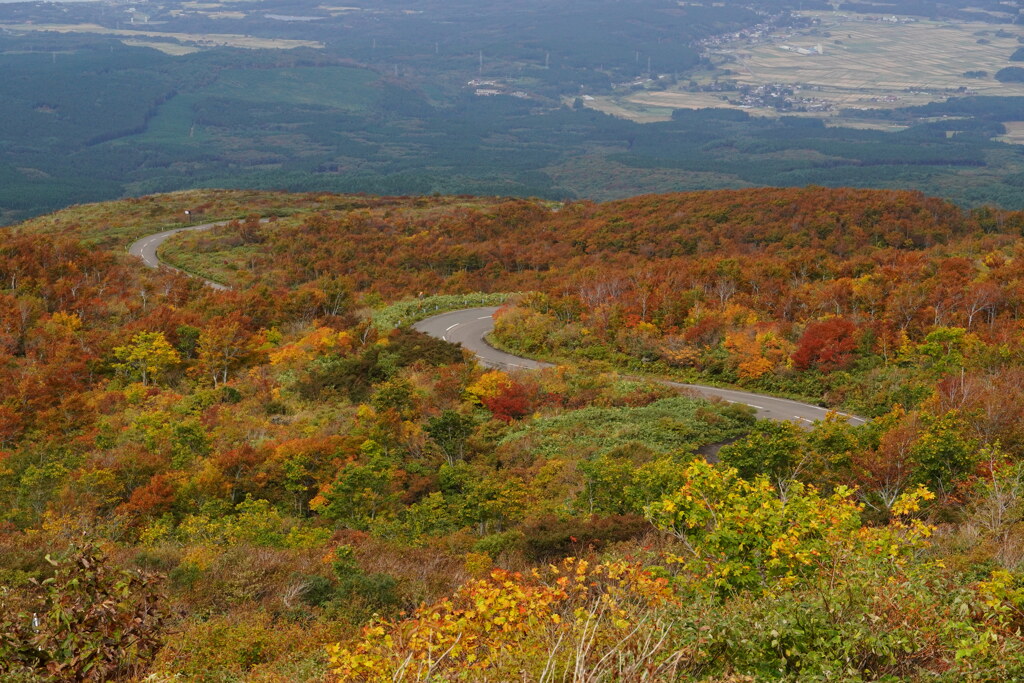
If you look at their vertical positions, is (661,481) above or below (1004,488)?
below

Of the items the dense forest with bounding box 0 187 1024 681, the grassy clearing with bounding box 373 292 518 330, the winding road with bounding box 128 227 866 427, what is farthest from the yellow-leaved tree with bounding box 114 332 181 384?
the winding road with bounding box 128 227 866 427

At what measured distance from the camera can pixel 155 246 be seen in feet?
203

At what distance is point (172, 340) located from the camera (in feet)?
108

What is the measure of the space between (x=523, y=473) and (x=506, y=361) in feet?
39.2

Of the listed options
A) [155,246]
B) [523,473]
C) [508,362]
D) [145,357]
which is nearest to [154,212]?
[155,246]

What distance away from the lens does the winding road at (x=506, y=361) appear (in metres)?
25.1

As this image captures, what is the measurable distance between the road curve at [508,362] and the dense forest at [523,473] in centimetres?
106

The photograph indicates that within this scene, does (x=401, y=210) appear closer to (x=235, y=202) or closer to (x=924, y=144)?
(x=235, y=202)

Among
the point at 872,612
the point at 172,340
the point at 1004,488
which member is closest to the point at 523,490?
the point at 1004,488

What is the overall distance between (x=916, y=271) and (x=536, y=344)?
15339 millimetres

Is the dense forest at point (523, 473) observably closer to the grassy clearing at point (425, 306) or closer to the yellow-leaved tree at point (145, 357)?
the yellow-leaved tree at point (145, 357)

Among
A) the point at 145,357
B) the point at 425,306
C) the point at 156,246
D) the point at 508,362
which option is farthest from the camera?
the point at 156,246

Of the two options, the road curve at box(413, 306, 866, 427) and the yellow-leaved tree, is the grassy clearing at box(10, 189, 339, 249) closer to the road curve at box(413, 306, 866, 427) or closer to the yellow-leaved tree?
the yellow-leaved tree

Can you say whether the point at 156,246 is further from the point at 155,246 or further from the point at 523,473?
the point at 523,473
